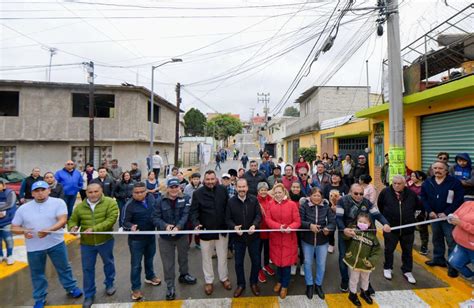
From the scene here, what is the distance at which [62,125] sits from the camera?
16.0 m

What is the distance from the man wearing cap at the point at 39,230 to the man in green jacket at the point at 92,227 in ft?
0.82

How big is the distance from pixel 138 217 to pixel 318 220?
105 inches

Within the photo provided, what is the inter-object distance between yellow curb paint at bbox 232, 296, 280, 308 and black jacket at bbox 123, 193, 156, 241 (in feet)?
5.28

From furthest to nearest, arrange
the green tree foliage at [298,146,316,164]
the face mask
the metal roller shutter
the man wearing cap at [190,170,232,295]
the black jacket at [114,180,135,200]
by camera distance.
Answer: the green tree foliage at [298,146,316,164]
the black jacket at [114,180,135,200]
the metal roller shutter
the man wearing cap at [190,170,232,295]
the face mask

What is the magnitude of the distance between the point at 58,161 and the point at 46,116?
295cm

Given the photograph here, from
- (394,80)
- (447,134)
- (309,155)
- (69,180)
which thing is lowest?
(69,180)

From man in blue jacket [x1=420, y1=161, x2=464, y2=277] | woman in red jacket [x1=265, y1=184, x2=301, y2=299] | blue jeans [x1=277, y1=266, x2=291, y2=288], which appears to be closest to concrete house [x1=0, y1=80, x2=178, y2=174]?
woman in red jacket [x1=265, y1=184, x2=301, y2=299]

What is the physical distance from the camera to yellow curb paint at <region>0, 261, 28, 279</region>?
437 cm

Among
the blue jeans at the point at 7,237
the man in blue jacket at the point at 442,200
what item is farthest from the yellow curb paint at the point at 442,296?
the blue jeans at the point at 7,237

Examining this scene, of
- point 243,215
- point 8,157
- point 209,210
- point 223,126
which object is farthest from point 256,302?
point 223,126

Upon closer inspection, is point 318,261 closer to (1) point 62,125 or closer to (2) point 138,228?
(2) point 138,228

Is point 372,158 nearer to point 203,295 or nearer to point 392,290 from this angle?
point 392,290

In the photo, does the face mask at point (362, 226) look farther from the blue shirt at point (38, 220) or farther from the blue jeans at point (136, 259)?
the blue shirt at point (38, 220)

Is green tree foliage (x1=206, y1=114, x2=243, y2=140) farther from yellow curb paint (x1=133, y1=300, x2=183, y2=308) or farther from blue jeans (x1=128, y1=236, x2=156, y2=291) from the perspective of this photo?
yellow curb paint (x1=133, y1=300, x2=183, y2=308)
